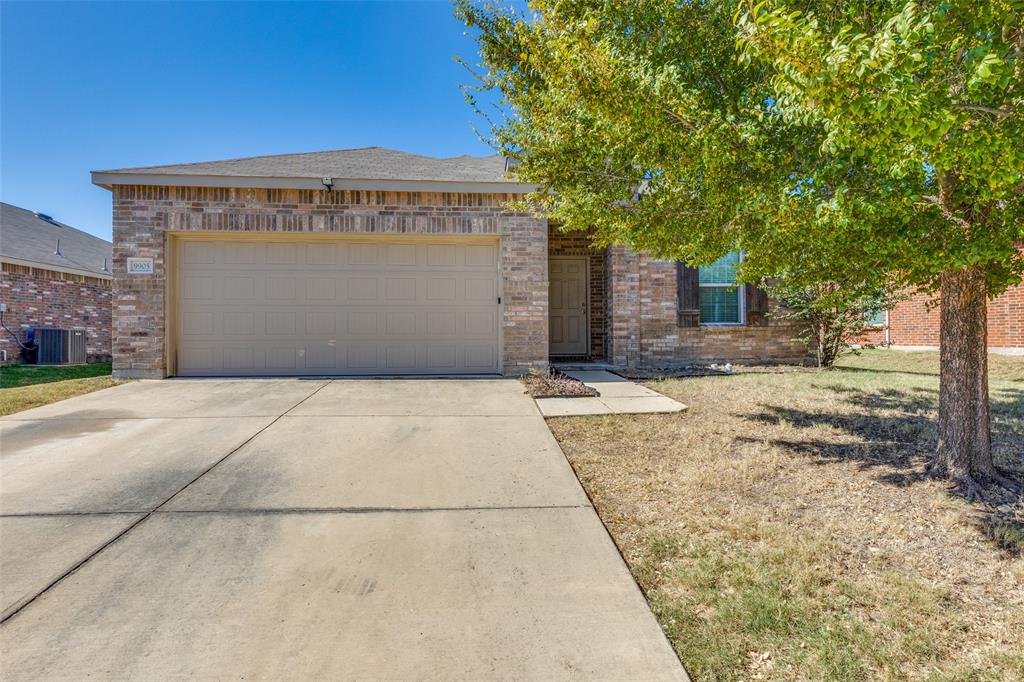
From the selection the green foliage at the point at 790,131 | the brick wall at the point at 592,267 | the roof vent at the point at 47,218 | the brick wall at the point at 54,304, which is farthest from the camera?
the roof vent at the point at 47,218

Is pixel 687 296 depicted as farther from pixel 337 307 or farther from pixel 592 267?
pixel 337 307

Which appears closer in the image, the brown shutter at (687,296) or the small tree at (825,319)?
the small tree at (825,319)

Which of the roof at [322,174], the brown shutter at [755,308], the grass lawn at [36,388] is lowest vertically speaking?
the grass lawn at [36,388]

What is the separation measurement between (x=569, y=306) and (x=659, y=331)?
2.24 m

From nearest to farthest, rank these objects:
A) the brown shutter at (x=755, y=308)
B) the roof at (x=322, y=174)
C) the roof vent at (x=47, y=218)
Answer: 1. the roof at (x=322, y=174)
2. the brown shutter at (x=755, y=308)
3. the roof vent at (x=47, y=218)

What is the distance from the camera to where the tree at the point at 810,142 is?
2.00m

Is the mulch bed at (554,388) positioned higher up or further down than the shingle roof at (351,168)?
further down

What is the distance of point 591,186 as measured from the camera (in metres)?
3.90

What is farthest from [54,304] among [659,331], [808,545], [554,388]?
[808,545]

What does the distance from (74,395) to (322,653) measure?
272 inches

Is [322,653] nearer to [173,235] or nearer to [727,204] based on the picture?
[727,204]

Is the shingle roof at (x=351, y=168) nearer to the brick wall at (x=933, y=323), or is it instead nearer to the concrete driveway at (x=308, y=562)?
the concrete driveway at (x=308, y=562)

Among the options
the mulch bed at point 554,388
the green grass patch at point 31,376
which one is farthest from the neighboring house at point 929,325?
the green grass patch at point 31,376

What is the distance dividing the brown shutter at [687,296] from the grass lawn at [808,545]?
14.9ft
